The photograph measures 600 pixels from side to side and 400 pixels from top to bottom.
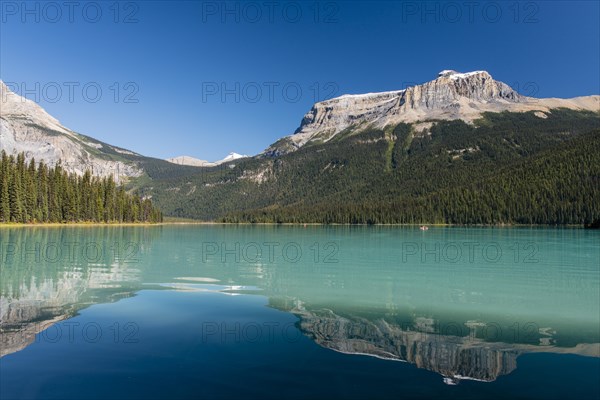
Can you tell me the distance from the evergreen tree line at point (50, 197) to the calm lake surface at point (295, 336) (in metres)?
108

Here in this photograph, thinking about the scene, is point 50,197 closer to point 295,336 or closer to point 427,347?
point 295,336

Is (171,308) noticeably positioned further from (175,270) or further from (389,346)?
(175,270)

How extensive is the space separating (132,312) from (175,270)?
676 inches

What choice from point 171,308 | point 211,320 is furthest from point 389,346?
point 171,308

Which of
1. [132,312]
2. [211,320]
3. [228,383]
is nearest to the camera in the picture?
[228,383]

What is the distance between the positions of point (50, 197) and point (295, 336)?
5737 inches

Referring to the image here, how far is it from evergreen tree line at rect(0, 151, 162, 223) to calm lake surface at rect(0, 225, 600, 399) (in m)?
108

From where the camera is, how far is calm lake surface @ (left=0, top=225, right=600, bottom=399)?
10.9 meters

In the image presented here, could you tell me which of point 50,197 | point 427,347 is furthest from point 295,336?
point 50,197

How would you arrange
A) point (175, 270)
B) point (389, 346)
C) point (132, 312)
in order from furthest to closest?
1. point (175, 270)
2. point (132, 312)
3. point (389, 346)

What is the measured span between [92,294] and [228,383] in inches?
616

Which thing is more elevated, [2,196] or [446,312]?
[2,196]

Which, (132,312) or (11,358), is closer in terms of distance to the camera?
(11,358)

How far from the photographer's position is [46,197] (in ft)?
444
